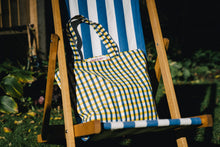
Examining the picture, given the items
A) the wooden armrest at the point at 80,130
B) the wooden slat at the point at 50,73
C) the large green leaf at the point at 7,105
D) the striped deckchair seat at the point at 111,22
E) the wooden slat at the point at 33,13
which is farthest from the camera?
the wooden slat at the point at 33,13

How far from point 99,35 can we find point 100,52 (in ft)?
0.46

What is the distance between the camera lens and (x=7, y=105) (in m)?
2.10

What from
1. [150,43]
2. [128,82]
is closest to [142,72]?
[128,82]

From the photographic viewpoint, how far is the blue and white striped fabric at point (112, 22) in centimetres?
160

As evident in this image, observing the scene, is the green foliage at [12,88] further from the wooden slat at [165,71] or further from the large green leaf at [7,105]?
the wooden slat at [165,71]

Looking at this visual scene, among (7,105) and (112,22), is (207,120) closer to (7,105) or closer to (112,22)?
(112,22)

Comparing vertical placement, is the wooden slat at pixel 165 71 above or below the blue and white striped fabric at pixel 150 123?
above

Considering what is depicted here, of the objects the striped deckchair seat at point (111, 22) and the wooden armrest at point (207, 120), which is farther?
the striped deckchair seat at point (111, 22)

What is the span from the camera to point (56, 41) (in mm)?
1213

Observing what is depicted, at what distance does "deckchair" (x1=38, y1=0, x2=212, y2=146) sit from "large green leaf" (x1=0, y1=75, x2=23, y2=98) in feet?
2.75

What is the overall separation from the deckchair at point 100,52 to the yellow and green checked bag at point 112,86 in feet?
0.40

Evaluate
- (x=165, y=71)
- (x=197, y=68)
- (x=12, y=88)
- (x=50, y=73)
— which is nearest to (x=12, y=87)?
(x=12, y=88)

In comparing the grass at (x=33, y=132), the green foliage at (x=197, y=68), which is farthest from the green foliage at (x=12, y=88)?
the green foliage at (x=197, y=68)

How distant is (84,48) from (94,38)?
135 millimetres
